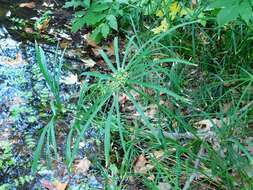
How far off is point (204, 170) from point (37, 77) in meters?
1.57

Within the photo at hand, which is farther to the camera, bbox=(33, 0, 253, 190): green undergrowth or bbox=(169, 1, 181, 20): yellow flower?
bbox=(169, 1, 181, 20): yellow flower

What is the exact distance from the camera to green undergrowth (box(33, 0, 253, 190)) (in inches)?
89.4

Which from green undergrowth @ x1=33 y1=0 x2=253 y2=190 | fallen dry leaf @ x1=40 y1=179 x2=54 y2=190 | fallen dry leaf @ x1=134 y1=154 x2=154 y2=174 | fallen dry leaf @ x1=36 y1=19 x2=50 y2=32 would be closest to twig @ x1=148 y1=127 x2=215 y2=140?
green undergrowth @ x1=33 y1=0 x2=253 y2=190

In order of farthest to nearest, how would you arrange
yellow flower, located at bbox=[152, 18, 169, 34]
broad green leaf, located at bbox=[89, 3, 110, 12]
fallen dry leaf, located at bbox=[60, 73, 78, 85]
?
broad green leaf, located at bbox=[89, 3, 110, 12], fallen dry leaf, located at bbox=[60, 73, 78, 85], yellow flower, located at bbox=[152, 18, 169, 34]

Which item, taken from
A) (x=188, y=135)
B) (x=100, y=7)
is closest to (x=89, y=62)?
(x=100, y=7)

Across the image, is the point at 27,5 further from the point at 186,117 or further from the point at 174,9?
the point at 186,117

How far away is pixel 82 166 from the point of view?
281 centimetres

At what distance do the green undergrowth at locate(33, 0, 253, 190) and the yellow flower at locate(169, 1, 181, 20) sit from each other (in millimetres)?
53

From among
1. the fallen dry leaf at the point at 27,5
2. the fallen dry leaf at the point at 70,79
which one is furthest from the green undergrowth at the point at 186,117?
the fallen dry leaf at the point at 27,5

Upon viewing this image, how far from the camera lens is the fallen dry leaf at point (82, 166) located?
2787mm

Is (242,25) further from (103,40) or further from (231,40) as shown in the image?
(103,40)

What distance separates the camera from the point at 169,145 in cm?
248

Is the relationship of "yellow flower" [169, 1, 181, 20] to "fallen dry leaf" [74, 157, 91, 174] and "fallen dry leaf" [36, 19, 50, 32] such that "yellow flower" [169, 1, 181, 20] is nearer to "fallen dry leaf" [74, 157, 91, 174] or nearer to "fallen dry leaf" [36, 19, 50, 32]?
"fallen dry leaf" [74, 157, 91, 174]

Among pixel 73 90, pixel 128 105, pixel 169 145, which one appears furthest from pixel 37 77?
pixel 169 145
